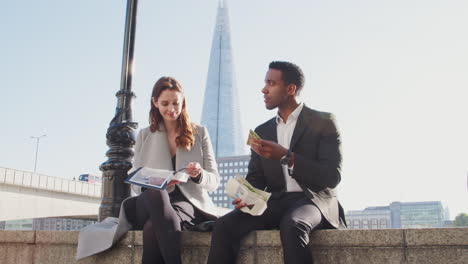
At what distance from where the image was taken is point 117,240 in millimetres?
4750

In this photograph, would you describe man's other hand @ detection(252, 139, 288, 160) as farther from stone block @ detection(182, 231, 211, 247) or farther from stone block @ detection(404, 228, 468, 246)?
stone block @ detection(404, 228, 468, 246)

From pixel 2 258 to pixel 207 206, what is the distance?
9.13 ft

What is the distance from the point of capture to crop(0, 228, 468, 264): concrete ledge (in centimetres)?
351

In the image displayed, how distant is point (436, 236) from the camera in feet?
11.6

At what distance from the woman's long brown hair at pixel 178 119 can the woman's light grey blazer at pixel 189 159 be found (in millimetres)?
72

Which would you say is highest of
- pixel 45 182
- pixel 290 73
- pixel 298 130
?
pixel 45 182

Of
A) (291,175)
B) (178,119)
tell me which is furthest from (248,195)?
(178,119)

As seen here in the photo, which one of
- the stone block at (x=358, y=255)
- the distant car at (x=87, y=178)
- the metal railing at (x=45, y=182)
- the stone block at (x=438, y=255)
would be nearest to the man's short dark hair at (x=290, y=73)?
the stone block at (x=358, y=255)

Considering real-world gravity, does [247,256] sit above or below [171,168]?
→ below

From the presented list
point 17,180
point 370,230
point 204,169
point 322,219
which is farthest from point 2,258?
point 17,180

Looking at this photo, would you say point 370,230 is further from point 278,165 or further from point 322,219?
point 278,165

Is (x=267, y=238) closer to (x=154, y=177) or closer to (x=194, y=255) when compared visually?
(x=194, y=255)

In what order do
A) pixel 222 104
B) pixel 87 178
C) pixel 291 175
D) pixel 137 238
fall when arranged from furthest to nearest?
pixel 222 104 → pixel 87 178 → pixel 137 238 → pixel 291 175

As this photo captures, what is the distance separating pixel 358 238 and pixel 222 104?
16499 centimetres
